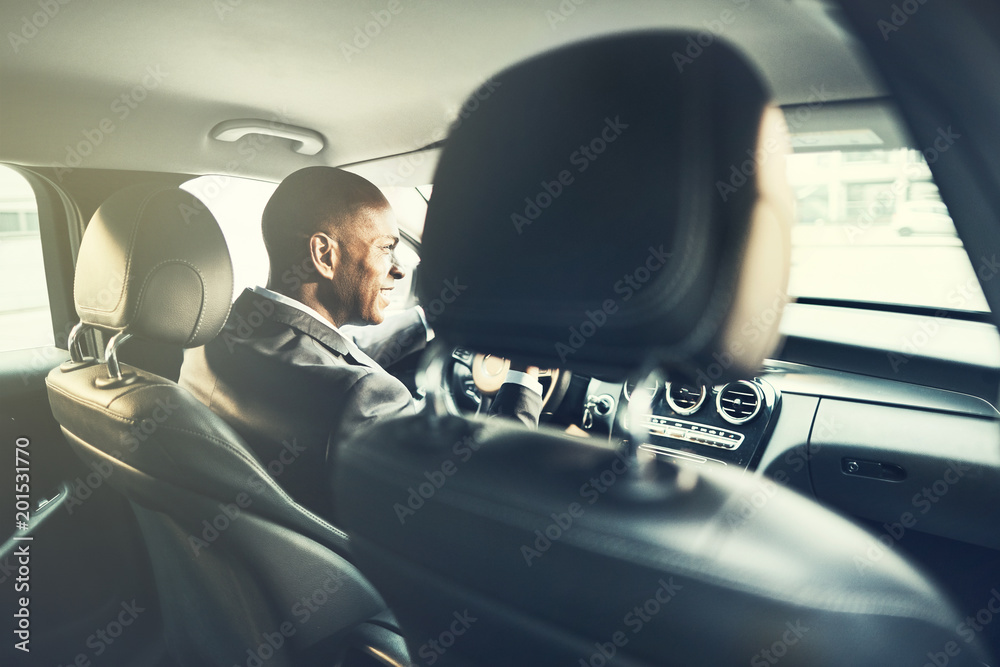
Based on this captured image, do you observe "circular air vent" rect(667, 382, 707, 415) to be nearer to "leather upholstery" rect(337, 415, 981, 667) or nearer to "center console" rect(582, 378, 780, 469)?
"center console" rect(582, 378, 780, 469)

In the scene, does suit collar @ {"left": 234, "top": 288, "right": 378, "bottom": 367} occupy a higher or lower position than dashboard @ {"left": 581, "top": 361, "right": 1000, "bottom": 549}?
higher

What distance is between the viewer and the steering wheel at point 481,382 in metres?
1.79

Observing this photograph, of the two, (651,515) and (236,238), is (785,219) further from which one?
(236,238)

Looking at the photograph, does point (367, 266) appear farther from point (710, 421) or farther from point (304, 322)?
point (710, 421)

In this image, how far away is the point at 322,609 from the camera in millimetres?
1211

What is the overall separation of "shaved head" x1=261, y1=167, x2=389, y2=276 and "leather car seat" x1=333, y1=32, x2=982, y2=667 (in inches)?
33.2

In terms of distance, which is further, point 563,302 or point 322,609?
point 322,609

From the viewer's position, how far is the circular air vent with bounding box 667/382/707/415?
1.58 m

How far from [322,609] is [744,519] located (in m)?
0.82

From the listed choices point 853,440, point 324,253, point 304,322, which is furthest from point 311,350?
point 853,440

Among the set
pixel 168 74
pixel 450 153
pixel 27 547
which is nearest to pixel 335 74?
pixel 168 74

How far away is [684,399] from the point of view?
63.4 inches

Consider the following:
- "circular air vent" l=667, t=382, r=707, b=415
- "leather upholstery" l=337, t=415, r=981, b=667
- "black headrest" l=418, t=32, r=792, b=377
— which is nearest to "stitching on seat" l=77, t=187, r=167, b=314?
"leather upholstery" l=337, t=415, r=981, b=667

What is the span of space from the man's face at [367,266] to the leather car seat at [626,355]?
34.5 inches
